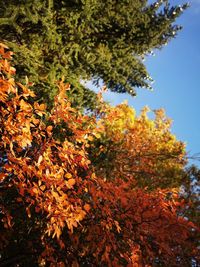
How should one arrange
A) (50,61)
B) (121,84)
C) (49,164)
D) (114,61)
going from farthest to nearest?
(121,84) < (114,61) < (50,61) < (49,164)

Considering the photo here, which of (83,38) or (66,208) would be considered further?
(83,38)

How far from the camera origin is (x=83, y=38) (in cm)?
1005

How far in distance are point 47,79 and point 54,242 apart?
431 cm

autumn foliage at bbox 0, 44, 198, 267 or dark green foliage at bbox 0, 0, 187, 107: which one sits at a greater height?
dark green foliage at bbox 0, 0, 187, 107

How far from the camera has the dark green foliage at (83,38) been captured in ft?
27.2

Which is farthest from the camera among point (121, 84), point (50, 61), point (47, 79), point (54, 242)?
point (121, 84)

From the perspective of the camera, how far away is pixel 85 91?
9.88 m

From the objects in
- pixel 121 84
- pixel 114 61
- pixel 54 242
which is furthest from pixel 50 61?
pixel 54 242

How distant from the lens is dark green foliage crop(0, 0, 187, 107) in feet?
27.2

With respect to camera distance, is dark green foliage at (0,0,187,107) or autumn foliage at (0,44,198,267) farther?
dark green foliage at (0,0,187,107)

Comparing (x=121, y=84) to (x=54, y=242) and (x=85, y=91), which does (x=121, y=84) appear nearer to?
(x=85, y=91)

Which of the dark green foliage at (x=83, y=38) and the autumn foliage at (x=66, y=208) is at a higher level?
the dark green foliage at (x=83, y=38)

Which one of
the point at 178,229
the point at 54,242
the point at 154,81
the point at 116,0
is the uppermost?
the point at 116,0

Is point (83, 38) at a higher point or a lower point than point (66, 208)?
higher
